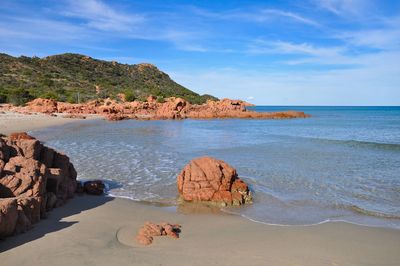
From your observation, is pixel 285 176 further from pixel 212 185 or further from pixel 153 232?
pixel 153 232

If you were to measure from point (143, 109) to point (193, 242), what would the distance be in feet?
161

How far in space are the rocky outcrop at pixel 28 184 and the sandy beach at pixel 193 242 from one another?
200mm

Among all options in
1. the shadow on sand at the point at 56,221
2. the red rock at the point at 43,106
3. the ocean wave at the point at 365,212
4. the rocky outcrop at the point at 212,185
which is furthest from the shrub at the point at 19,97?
the ocean wave at the point at 365,212

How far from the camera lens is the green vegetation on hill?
59.4 m

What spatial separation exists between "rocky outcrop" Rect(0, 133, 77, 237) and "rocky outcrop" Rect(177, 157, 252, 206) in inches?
101

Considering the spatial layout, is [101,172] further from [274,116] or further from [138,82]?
[138,82]

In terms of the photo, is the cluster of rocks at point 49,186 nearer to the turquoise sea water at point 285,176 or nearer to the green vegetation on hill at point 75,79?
the turquoise sea water at point 285,176

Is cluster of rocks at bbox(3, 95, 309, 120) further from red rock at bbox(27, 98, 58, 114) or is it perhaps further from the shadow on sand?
the shadow on sand

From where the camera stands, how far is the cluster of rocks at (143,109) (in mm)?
44700

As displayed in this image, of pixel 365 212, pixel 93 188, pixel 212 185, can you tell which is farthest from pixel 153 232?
pixel 365 212

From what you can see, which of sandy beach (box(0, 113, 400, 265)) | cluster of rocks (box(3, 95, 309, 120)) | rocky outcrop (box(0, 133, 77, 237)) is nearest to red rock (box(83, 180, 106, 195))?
rocky outcrop (box(0, 133, 77, 237))

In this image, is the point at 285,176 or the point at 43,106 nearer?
the point at 285,176

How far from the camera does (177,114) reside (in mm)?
50938

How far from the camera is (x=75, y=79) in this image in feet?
262
